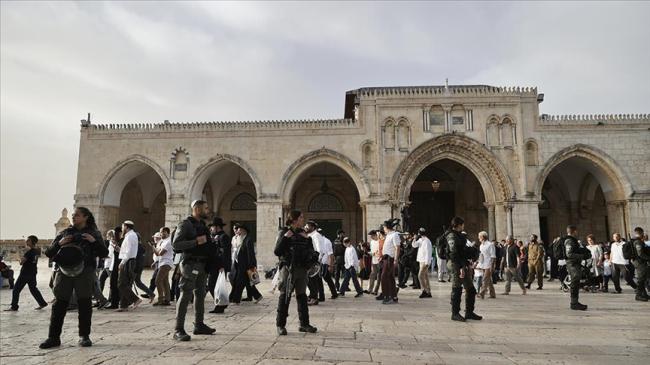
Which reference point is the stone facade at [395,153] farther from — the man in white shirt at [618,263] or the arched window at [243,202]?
the man in white shirt at [618,263]

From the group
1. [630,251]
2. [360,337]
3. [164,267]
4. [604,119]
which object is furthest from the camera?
[604,119]

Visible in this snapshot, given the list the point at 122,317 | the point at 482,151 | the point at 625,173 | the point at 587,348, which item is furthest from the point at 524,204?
the point at 122,317

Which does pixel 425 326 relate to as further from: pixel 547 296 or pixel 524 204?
pixel 524 204

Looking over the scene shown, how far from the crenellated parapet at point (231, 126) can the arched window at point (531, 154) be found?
22.7ft

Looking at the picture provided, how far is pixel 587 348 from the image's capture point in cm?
461

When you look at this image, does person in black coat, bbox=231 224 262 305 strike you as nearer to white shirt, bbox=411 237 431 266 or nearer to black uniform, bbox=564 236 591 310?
white shirt, bbox=411 237 431 266

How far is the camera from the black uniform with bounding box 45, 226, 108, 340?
15.3ft

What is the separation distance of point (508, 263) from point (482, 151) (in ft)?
28.7

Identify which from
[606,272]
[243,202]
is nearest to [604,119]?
[606,272]

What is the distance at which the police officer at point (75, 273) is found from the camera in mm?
4672

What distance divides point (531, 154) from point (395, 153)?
5.43 m

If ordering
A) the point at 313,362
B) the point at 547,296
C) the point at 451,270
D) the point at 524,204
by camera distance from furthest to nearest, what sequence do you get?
the point at 524,204 < the point at 547,296 < the point at 451,270 < the point at 313,362

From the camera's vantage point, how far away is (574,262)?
7.63 meters

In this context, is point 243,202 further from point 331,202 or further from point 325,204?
point 331,202
